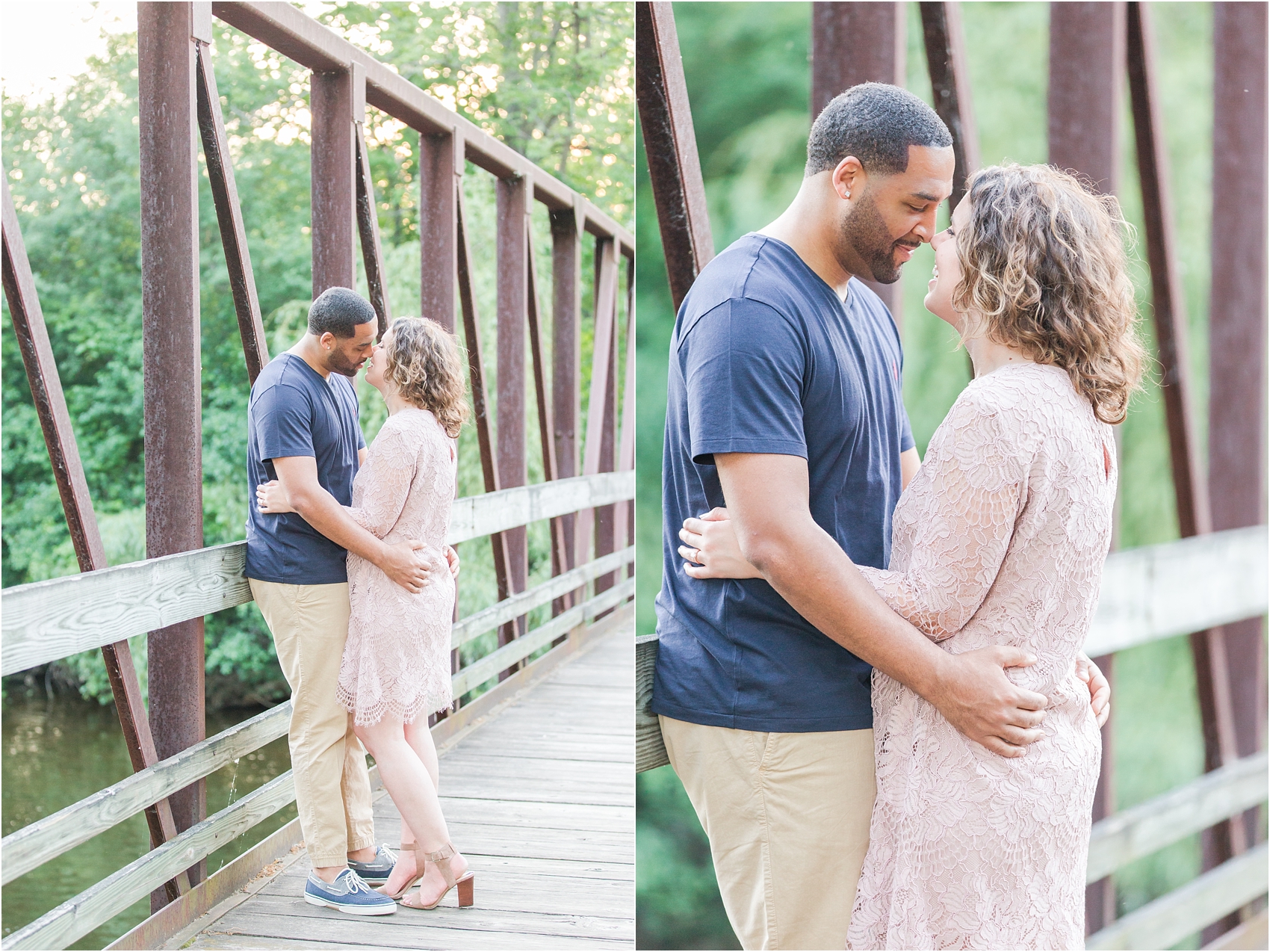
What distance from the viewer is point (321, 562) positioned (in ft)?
6.29

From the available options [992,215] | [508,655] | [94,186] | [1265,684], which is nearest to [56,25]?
[94,186]

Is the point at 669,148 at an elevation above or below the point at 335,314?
above

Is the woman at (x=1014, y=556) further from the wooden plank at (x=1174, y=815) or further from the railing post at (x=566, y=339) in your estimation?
the railing post at (x=566, y=339)

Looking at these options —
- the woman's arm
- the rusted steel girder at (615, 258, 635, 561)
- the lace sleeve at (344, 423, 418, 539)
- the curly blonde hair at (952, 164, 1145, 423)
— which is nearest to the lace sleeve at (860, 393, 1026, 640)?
the woman's arm

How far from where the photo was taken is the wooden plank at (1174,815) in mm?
2084

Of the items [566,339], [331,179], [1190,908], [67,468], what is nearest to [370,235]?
[331,179]

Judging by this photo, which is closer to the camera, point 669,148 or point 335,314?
point 669,148

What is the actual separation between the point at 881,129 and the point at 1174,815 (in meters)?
1.78

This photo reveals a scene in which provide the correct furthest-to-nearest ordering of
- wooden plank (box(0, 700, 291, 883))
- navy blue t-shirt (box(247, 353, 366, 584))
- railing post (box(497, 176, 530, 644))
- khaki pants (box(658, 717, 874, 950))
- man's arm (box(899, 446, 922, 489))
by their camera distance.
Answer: railing post (box(497, 176, 530, 644)), navy blue t-shirt (box(247, 353, 366, 584)), wooden plank (box(0, 700, 291, 883)), man's arm (box(899, 446, 922, 489)), khaki pants (box(658, 717, 874, 950))

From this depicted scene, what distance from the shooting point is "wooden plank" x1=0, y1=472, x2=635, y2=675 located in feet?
4.74

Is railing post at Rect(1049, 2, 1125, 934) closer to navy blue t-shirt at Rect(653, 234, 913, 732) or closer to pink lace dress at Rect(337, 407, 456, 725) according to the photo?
navy blue t-shirt at Rect(653, 234, 913, 732)

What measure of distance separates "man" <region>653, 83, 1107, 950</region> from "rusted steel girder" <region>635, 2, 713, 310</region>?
264 mm

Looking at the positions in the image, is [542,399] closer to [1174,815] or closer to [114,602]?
[114,602]

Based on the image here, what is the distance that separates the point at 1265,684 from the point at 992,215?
2.73 meters
